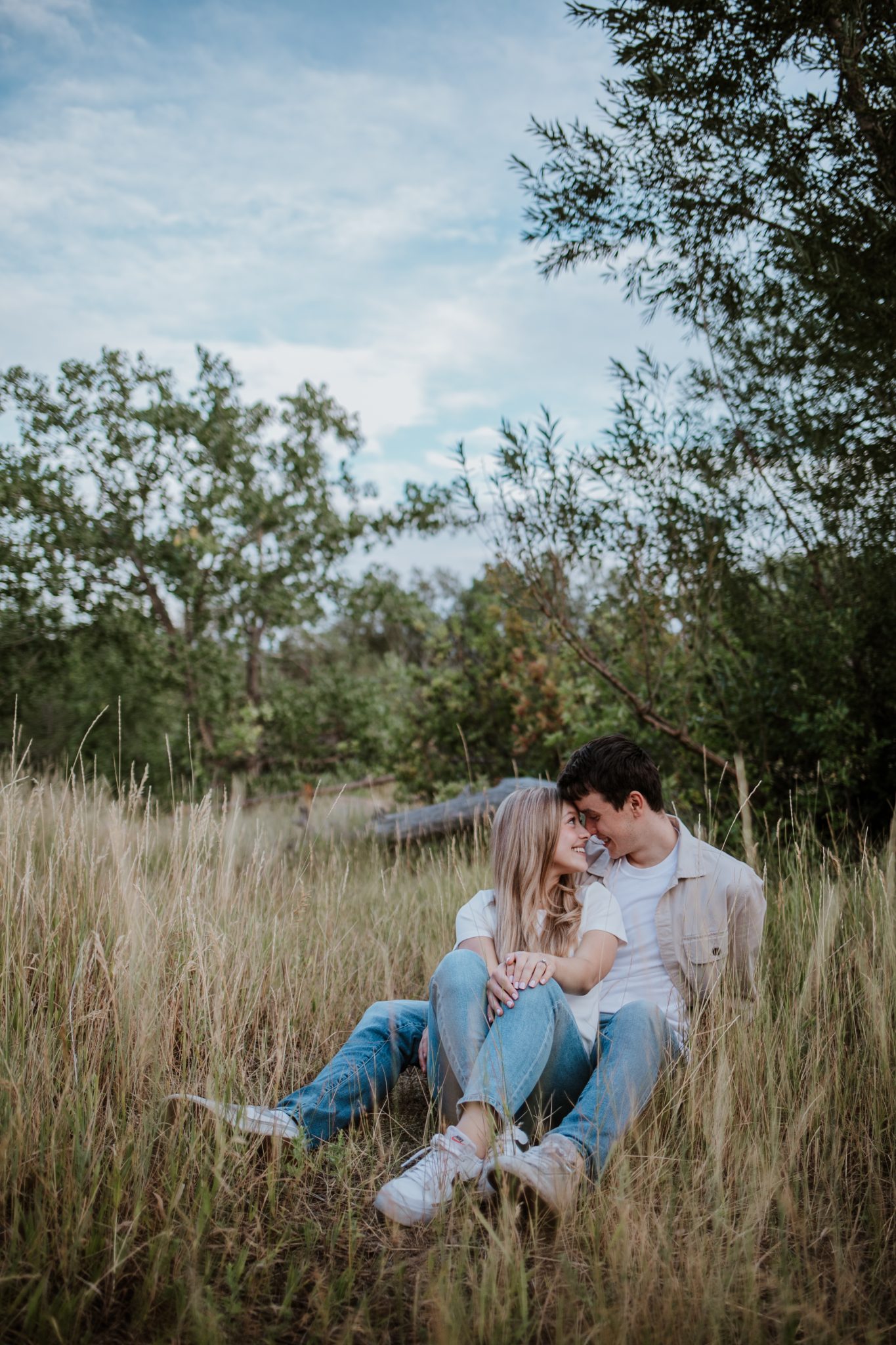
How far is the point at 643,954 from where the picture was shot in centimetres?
263

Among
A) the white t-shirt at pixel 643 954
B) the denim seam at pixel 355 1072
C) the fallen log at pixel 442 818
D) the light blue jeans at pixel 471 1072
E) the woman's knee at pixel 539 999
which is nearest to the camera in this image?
the light blue jeans at pixel 471 1072

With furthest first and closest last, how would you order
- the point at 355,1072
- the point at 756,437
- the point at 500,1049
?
1. the point at 756,437
2. the point at 355,1072
3. the point at 500,1049

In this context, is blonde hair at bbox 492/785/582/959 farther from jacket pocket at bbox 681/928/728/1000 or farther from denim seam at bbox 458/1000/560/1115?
jacket pocket at bbox 681/928/728/1000

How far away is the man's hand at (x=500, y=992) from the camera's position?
224 cm

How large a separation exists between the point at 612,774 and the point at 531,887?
17.3 inches

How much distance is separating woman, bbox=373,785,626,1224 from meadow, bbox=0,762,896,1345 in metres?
0.12

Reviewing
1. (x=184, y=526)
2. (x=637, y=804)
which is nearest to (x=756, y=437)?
(x=637, y=804)

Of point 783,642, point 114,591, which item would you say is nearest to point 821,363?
point 783,642

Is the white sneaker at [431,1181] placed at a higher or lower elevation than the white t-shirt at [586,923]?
lower

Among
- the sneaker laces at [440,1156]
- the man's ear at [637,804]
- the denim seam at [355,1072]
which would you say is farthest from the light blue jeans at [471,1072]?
the man's ear at [637,804]

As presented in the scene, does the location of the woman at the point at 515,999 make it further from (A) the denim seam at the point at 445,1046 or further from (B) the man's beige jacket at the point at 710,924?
(B) the man's beige jacket at the point at 710,924

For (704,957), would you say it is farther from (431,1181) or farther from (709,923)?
(431,1181)

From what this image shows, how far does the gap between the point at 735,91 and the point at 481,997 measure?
423 centimetres

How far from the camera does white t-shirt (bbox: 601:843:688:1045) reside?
255 cm
